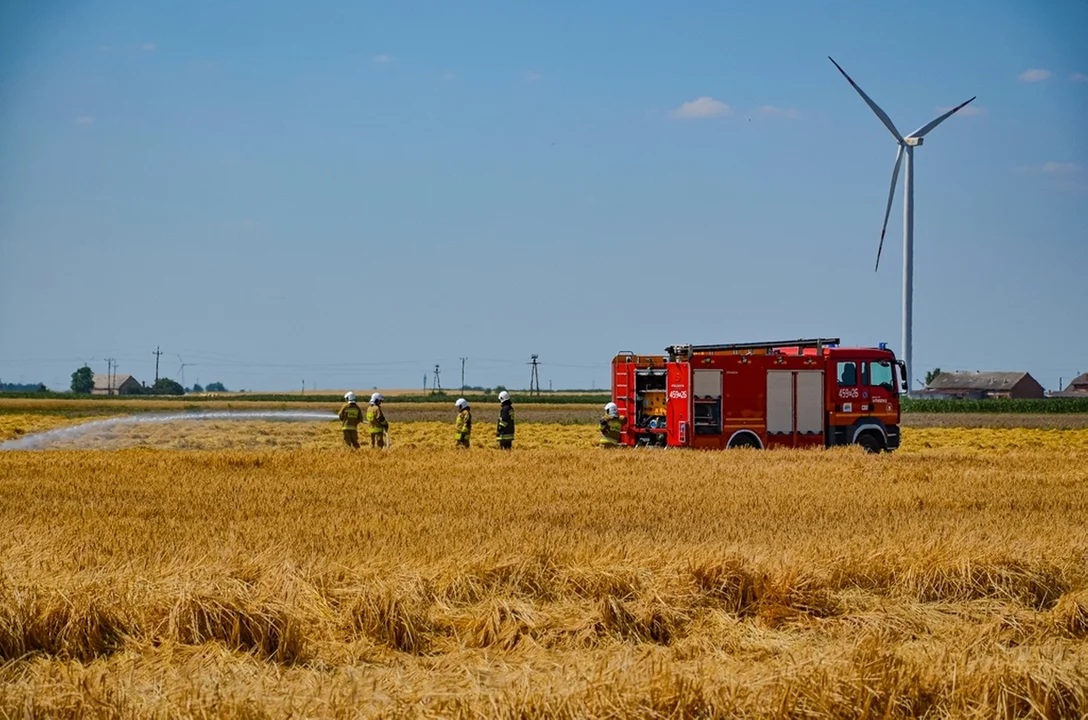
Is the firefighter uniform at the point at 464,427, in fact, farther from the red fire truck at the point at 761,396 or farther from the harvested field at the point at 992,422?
the harvested field at the point at 992,422

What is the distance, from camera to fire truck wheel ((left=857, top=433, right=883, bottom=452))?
101ft

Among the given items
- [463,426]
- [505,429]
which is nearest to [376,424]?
[463,426]

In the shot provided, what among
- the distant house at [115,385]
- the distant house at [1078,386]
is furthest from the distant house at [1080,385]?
the distant house at [115,385]

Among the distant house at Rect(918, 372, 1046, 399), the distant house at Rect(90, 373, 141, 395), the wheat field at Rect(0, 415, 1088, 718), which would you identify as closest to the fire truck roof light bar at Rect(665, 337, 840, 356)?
the wheat field at Rect(0, 415, 1088, 718)

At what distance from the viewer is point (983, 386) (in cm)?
15625

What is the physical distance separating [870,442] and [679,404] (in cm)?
530

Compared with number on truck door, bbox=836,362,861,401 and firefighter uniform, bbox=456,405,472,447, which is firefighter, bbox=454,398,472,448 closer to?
firefighter uniform, bbox=456,405,472,447

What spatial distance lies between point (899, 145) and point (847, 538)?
45.4 meters

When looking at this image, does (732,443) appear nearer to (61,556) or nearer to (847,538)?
(847,538)

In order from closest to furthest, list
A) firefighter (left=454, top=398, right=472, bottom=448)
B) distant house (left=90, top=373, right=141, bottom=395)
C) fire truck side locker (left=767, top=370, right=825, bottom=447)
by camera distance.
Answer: fire truck side locker (left=767, top=370, right=825, bottom=447) < firefighter (left=454, top=398, right=472, bottom=448) < distant house (left=90, top=373, right=141, bottom=395)

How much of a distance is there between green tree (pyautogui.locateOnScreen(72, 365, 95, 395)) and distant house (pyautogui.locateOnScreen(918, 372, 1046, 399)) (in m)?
120

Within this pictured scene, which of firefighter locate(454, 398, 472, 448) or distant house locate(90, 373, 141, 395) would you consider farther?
distant house locate(90, 373, 141, 395)

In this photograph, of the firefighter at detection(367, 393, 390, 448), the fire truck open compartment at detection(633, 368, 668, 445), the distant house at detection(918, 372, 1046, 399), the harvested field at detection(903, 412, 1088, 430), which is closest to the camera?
the firefighter at detection(367, 393, 390, 448)

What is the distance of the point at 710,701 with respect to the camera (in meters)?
7.32
